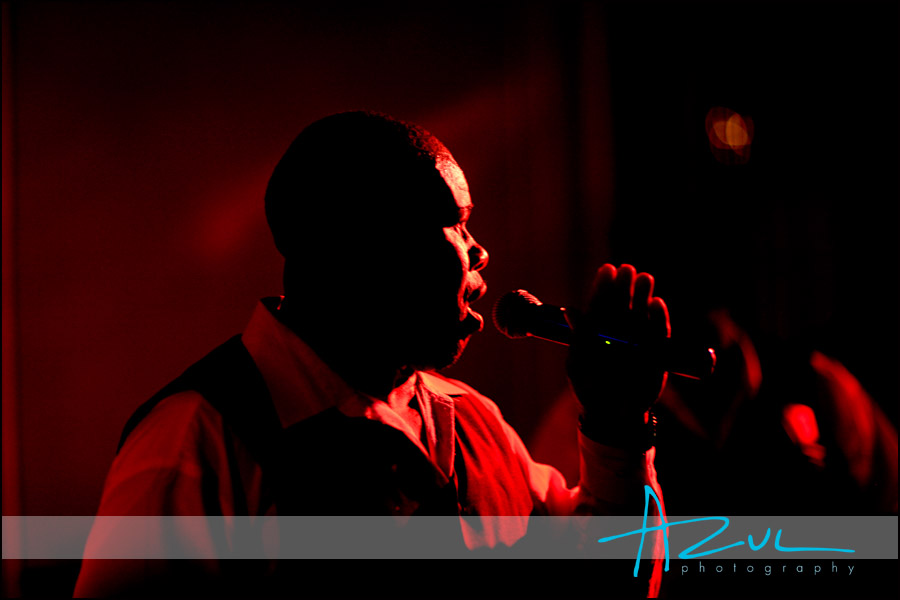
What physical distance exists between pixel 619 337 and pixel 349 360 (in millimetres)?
448

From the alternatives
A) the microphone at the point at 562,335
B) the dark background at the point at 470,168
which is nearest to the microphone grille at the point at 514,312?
the microphone at the point at 562,335

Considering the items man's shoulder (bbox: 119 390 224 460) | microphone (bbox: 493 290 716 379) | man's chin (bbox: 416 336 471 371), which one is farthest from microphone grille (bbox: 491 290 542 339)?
man's shoulder (bbox: 119 390 224 460)

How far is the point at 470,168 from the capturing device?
6.93 feet

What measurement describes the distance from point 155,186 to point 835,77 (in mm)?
2297

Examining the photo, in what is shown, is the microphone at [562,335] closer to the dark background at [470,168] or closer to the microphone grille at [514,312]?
the microphone grille at [514,312]

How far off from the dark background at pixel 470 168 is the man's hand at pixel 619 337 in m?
1.14

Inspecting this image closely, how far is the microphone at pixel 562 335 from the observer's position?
0.93 meters

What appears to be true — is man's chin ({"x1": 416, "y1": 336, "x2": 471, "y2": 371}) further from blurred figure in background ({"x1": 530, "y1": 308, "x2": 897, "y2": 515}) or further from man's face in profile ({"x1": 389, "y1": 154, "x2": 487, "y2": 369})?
blurred figure in background ({"x1": 530, "y1": 308, "x2": 897, "y2": 515})

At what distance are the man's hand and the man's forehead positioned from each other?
262 millimetres

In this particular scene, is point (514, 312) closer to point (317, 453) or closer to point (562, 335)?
point (562, 335)

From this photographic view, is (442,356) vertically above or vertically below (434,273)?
below
